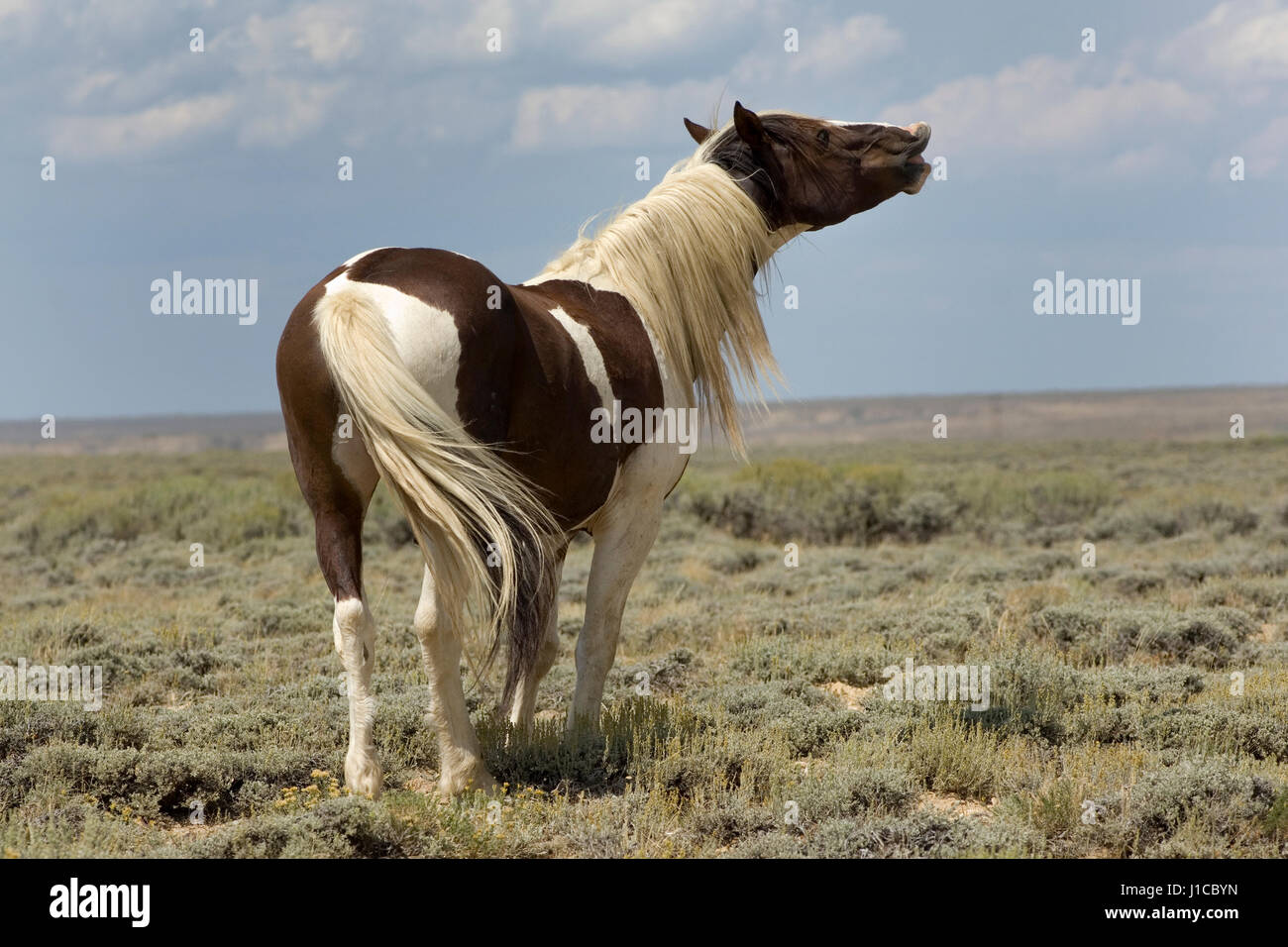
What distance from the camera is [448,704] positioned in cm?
450

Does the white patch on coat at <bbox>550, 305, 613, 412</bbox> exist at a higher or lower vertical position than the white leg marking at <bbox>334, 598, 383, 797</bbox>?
higher

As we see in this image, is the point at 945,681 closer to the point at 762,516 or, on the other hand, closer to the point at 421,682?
the point at 421,682

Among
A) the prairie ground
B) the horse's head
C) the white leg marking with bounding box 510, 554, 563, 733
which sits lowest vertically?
the prairie ground

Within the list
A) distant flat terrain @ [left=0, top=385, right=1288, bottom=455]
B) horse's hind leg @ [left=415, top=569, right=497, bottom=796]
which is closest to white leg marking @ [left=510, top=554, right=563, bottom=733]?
horse's hind leg @ [left=415, top=569, right=497, bottom=796]

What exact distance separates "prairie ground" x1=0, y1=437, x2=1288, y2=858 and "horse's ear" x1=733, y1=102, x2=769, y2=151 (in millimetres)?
2828

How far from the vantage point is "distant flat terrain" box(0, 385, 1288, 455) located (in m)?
86.7

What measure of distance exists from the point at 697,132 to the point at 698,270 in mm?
988

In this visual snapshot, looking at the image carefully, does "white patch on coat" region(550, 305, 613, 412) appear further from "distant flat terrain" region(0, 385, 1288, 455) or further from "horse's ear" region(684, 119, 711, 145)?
"distant flat terrain" region(0, 385, 1288, 455)

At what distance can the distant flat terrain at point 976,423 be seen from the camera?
8669cm

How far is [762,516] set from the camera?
51.9 ft

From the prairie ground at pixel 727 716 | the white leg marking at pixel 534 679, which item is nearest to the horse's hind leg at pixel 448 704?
the prairie ground at pixel 727 716

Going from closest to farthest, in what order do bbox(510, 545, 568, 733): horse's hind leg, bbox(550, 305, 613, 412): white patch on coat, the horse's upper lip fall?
bbox(550, 305, 613, 412): white patch on coat < bbox(510, 545, 568, 733): horse's hind leg < the horse's upper lip

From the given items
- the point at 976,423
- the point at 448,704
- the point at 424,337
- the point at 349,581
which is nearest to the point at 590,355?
the point at 424,337

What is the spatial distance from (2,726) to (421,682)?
2.27 m
